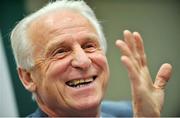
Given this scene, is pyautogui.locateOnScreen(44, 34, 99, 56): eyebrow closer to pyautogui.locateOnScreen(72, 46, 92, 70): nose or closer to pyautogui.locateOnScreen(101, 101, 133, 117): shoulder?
pyautogui.locateOnScreen(72, 46, 92, 70): nose

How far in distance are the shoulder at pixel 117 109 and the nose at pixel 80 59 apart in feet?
0.73

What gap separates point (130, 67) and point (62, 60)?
27cm

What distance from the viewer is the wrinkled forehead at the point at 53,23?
985 millimetres

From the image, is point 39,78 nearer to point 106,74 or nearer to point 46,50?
point 46,50

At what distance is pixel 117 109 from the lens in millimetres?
1141

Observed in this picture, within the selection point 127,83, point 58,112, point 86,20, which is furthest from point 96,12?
point 58,112

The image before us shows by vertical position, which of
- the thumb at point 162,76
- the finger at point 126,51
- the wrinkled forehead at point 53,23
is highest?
the wrinkled forehead at point 53,23

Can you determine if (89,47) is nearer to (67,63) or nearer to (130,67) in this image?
(67,63)

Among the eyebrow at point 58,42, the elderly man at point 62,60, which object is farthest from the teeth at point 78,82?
the eyebrow at point 58,42

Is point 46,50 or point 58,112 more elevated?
point 46,50

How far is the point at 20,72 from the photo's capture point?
1.06m

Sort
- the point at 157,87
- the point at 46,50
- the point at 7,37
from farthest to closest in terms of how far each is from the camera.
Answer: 1. the point at 7,37
2. the point at 46,50
3. the point at 157,87

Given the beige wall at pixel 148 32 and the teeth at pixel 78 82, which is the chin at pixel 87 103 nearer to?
the teeth at pixel 78 82

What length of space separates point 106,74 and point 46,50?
0.20 m
